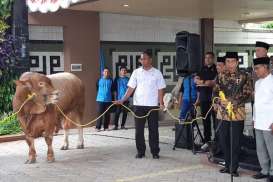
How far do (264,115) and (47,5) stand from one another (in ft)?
22.9

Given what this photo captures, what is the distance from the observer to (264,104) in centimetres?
746

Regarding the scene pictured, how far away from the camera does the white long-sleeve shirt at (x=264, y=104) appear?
7410 mm

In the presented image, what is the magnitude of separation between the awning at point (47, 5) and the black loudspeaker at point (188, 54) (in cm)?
317

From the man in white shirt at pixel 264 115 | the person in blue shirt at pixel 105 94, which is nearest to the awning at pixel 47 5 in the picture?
the person in blue shirt at pixel 105 94

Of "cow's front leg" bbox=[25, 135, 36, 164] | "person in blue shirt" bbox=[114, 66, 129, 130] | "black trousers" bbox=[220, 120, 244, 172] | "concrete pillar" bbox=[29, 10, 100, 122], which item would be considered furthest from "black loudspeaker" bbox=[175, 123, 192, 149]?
"concrete pillar" bbox=[29, 10, 100, 122]

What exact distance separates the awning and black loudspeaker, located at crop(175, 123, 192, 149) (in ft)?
13.3

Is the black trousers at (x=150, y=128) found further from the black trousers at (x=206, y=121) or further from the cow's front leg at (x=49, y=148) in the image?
the cow's front leg at (x=49, y=148)

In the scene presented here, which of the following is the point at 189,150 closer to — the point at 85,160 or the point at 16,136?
the point at 85,160

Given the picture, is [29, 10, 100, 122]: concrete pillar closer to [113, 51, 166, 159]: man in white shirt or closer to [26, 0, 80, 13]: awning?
[26, 0, 80, 13]: awning

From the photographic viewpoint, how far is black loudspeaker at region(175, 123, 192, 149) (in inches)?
415

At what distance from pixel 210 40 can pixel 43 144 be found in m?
8.47

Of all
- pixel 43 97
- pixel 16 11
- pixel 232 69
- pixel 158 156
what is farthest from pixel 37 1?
pixel 232 69

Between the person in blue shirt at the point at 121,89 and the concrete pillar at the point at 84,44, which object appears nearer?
the person in blue shirt at the point at 121,89

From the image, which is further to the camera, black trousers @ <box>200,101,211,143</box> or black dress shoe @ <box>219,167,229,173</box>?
black trousers @ <box>200,101,211,143</box>
